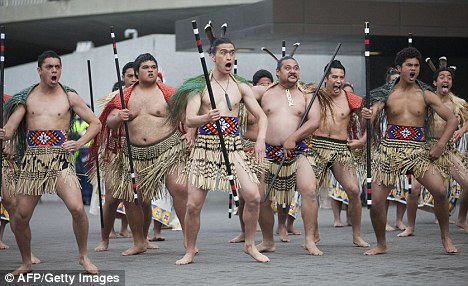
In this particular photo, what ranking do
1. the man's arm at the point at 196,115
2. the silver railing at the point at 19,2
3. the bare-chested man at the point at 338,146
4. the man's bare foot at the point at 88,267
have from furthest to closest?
the silver railing at the point at 19,2 < the bare-chested man at the point at 338,146 < the man's arm at the point at 196,115 < the man's bare foot at the point at 88,267

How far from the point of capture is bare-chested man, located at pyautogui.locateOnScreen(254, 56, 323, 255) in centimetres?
1030

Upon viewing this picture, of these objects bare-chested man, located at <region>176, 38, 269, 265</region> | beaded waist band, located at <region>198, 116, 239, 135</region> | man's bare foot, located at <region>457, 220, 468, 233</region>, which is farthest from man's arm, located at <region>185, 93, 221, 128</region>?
man's bare foot, located at <region>457, 220, 468, 233</region>

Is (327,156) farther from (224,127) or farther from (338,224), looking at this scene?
(338,224)

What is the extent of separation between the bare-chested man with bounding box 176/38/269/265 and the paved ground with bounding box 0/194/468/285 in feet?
1.30

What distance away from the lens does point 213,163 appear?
376 inches

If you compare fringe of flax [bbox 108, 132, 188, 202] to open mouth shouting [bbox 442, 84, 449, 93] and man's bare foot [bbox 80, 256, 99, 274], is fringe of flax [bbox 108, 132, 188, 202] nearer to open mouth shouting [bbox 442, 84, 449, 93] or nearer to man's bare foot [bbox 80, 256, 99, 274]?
man's bare foot [bbox 80, 256, 99, 274]

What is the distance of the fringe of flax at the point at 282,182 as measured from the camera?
1054cm

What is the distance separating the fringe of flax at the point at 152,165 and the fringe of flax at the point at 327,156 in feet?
5.59

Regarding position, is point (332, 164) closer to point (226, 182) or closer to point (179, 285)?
point (226, 182)

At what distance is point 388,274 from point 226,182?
6.10 ft

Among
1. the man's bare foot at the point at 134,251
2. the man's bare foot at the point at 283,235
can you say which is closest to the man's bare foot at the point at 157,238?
the man's bare foot at the point at 283,235

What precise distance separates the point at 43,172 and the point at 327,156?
3.73 meters

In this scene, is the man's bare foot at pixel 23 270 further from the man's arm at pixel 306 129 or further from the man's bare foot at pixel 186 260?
the man's arm at pixel 306 129

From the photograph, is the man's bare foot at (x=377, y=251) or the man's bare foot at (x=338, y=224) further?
the man's bare foot at (x=338, y=224)
